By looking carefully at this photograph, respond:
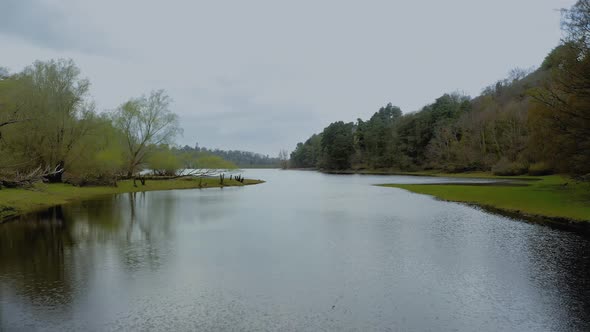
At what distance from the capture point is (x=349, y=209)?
2817 centimetres

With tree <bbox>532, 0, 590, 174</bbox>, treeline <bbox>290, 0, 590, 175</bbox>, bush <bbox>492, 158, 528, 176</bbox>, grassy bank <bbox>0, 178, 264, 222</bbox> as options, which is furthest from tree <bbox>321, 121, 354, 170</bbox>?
tree <bbox>532, 0, 590, 174</bbox>

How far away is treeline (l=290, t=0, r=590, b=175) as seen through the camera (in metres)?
25.1

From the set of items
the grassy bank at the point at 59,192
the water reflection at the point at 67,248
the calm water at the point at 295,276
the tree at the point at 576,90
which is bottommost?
the calm water at the point at 295,276

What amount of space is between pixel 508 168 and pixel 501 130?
54.9 feet

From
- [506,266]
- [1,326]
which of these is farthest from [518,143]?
[1,326]

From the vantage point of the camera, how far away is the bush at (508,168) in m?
65.3

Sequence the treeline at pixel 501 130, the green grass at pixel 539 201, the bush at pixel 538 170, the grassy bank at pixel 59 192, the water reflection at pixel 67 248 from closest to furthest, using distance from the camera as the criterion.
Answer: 1. the water reflection at pixel 67 248
2. the green grass at pixel 539 201
3. the treeline at pixel 501 130
4. the grassy bank at pixel 59 192
5. the bush at pixel 538 170

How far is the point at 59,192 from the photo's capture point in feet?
126

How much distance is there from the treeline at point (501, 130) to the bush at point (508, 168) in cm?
16

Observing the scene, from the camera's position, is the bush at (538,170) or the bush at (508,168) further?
the bush at (508,168)

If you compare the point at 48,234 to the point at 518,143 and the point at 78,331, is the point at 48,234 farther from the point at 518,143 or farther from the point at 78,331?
the point at 518,143

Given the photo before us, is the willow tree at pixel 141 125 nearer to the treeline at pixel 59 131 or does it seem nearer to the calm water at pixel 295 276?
the treeline at pixel 59 131

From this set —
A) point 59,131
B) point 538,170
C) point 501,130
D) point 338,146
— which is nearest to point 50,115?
point 59,131

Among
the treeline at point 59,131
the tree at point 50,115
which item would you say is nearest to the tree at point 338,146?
the treeline at point 59,131
